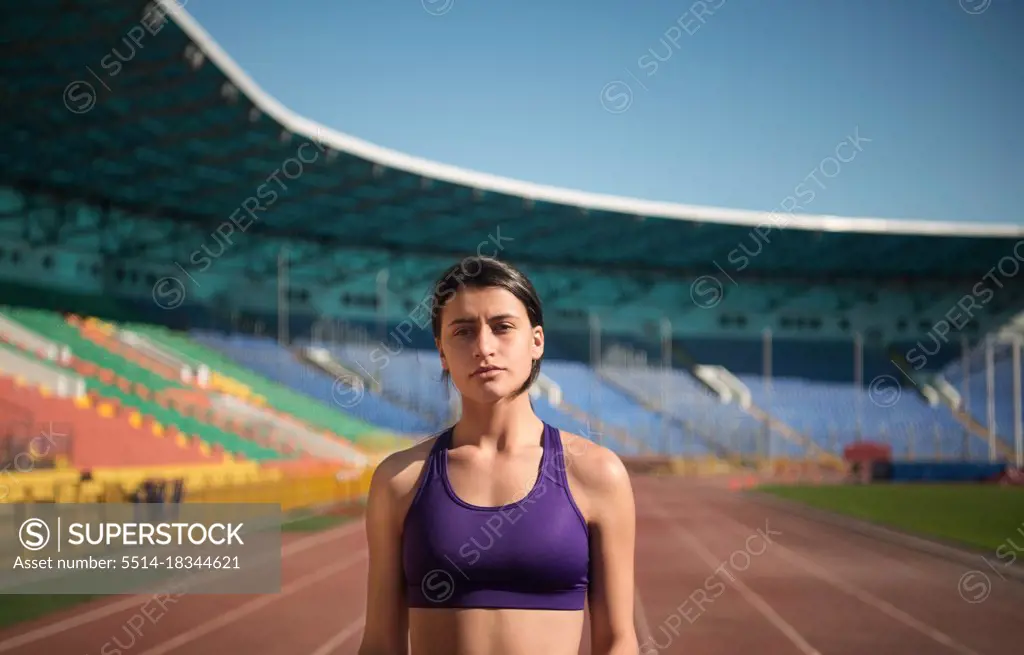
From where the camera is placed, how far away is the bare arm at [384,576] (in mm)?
2180

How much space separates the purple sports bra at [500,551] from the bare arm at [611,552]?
33 millimetres

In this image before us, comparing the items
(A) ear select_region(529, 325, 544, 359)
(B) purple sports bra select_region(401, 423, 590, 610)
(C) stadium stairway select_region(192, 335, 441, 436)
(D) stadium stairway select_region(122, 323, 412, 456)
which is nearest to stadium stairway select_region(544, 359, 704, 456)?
(C) stadium stairway select_region(192, 335, 441, 436)

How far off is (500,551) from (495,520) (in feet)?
0.25

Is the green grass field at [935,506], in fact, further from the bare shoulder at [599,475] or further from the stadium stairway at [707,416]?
the bare shoulder at [599,475]

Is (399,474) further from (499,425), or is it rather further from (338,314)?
(338,314)

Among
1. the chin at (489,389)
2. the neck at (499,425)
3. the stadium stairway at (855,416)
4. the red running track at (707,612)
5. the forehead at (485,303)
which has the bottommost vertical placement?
the red running track at (707,612)

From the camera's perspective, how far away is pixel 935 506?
1116 inches

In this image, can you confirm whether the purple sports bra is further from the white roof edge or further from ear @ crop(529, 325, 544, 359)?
the white roof edge

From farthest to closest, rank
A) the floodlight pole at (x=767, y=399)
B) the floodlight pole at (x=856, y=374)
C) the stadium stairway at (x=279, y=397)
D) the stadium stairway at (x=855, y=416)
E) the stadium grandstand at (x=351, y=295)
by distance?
1. the floodlight pole at (x=856, y=374)
2. the floodlight pole at (x=767, y=399)
3. the stadium stairway at (x=855, y=416)
4. the stadium stairway at (x=279, y=397)
5. the stadium grandstand at (x=351, y=295)

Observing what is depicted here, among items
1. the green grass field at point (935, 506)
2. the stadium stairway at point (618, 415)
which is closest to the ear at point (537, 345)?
the green grass field at point (935, 506)

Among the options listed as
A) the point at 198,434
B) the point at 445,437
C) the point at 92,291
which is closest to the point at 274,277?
the point at 92,291

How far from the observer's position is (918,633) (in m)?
11.1

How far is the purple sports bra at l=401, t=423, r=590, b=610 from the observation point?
208cm

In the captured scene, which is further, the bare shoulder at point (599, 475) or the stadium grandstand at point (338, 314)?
the stadium grandstand at point (338, 314)
